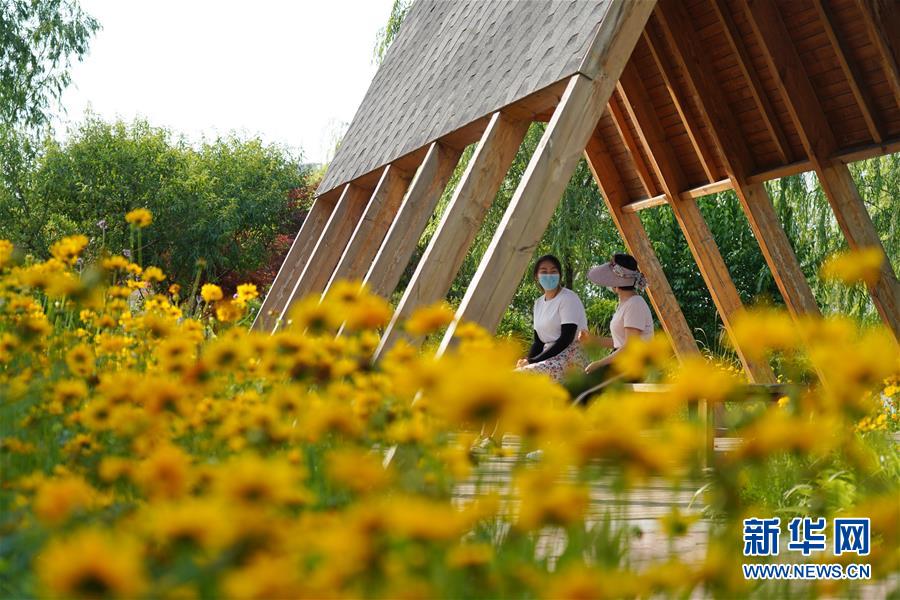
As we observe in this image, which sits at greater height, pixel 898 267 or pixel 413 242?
pixel 898 267

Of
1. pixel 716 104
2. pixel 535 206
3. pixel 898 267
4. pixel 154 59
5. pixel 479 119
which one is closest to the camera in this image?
pixel 535 206

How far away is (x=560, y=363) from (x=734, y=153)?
2078mm

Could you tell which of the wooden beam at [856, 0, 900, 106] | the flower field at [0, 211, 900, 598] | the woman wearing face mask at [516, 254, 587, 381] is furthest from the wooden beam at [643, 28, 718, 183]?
the flower field at [0, 211, 900, 598]

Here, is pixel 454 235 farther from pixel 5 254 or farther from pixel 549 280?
pixel 5 254

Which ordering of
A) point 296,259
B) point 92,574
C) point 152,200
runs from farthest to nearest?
point 152,200, point 296,259, point 92,574

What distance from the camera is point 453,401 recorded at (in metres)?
1.02

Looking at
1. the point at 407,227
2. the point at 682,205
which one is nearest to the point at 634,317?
the point at 407,227

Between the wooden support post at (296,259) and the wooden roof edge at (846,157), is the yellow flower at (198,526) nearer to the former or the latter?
the wooden roof edge at (846,157)

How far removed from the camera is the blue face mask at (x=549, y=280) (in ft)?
19.2

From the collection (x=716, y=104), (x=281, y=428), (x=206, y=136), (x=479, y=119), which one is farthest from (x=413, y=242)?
(x=206, y=136)

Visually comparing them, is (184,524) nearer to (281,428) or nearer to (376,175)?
(281,428)

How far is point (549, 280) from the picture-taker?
19.2 feet

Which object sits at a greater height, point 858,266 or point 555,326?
point 555,326

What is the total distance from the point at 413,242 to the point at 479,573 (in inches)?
166
